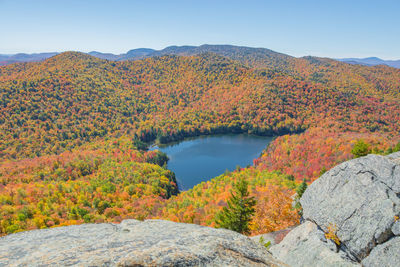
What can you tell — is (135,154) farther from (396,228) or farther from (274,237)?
(396,228)

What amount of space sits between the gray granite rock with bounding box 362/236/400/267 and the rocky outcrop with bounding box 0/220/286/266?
18.3 feet

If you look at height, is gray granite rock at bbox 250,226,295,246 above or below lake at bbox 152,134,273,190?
above

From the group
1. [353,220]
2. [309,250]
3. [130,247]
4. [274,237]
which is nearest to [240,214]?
[274,237]

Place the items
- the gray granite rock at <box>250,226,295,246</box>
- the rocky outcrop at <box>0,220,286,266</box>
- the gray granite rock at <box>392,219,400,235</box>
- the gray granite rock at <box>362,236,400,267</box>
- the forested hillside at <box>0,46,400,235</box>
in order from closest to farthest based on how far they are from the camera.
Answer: the rocky outcrop at <box>0,220,286,266</box>
the gray granite rock at <box>362,236,400,267</box>
the gray granite rock at <box>392,219,400,235</box>
the gray granite rock at <box>250,226,295,246</box>
the forested hillside at <box>0,46,400,235</box>

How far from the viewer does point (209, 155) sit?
126 metres

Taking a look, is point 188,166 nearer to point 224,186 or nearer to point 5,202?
point 224,186

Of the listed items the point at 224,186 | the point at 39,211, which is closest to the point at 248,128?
the point at 224,186

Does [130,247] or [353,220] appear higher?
[130,247]

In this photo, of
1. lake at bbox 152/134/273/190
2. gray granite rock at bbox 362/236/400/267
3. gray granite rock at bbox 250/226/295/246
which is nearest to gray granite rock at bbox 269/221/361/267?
gray granite rock at bbox 362/236/400/267

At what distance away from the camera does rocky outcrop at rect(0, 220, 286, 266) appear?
705 centimetres

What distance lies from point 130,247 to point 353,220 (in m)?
12.8

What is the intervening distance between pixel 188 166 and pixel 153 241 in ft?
346

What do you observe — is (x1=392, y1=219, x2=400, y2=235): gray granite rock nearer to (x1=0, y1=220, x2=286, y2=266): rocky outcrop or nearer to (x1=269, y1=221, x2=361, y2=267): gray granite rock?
(x1=269, y1=221, x2=361, y2=267): gray granite rock

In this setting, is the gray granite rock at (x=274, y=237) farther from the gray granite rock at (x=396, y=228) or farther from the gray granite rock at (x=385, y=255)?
the gray granite rock at (x=396, y=228)
